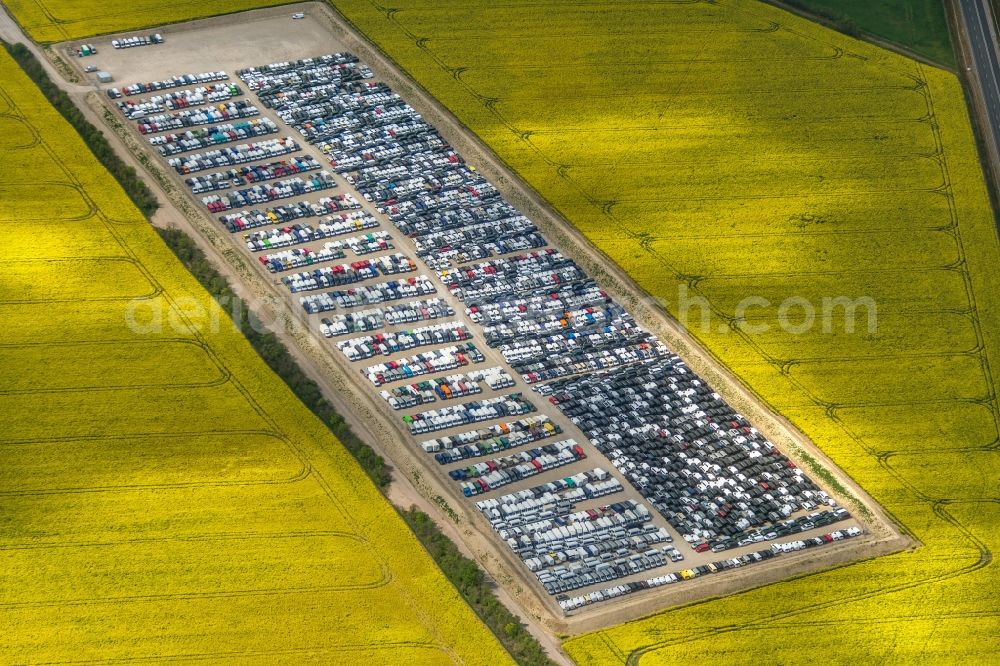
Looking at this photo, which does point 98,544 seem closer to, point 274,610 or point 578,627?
point 274,610

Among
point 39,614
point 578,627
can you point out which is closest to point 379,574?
point 578,627

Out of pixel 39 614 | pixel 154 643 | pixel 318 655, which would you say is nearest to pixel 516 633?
pixel 318 655

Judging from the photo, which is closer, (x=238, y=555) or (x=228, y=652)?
(x=228, y=652)

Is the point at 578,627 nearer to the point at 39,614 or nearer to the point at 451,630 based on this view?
the point at 451,630

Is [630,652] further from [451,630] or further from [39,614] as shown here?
[39,614]

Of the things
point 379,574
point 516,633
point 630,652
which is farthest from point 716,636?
point 379,574

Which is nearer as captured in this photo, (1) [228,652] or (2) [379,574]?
(1) [228,652]

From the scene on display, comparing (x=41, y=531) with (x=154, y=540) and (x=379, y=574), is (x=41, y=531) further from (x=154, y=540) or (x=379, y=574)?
(x=379, y=574)
